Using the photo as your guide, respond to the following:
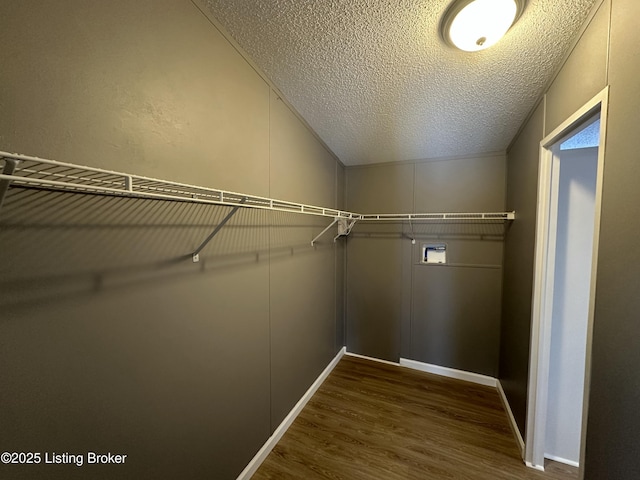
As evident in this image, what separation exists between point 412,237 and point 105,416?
2.55 m

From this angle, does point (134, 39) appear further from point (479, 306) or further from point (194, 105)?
point (479, 306)

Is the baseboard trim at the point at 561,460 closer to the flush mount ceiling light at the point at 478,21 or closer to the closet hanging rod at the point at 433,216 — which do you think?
the closet hanging rod at the point at 433,216


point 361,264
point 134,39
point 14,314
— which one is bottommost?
point 361,264

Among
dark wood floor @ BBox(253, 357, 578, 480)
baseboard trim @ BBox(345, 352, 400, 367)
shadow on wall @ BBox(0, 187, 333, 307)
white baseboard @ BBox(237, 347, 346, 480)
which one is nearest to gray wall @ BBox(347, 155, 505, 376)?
baseboard trim @ BBox(345, 352, 400, 367)

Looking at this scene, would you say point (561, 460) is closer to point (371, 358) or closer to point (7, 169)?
point (371, 358)

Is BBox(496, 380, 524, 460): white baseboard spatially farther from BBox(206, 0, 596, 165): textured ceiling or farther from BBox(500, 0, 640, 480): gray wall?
BBox(206, 0, 596, 165): textured ceiling

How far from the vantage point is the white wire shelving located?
19.0 inches

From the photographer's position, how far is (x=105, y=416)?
0.81 m

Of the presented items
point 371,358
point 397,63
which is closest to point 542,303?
point 397,63

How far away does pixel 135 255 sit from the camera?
88cm

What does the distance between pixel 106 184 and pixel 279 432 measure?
1.88 metres

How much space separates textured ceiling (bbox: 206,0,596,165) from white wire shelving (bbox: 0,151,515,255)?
748 millimetres

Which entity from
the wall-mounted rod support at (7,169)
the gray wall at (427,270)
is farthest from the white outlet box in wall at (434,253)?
the wall-mounted rod support at (7,169)

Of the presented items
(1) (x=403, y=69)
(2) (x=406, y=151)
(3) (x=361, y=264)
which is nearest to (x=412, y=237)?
(3) (x=361, y=264)
